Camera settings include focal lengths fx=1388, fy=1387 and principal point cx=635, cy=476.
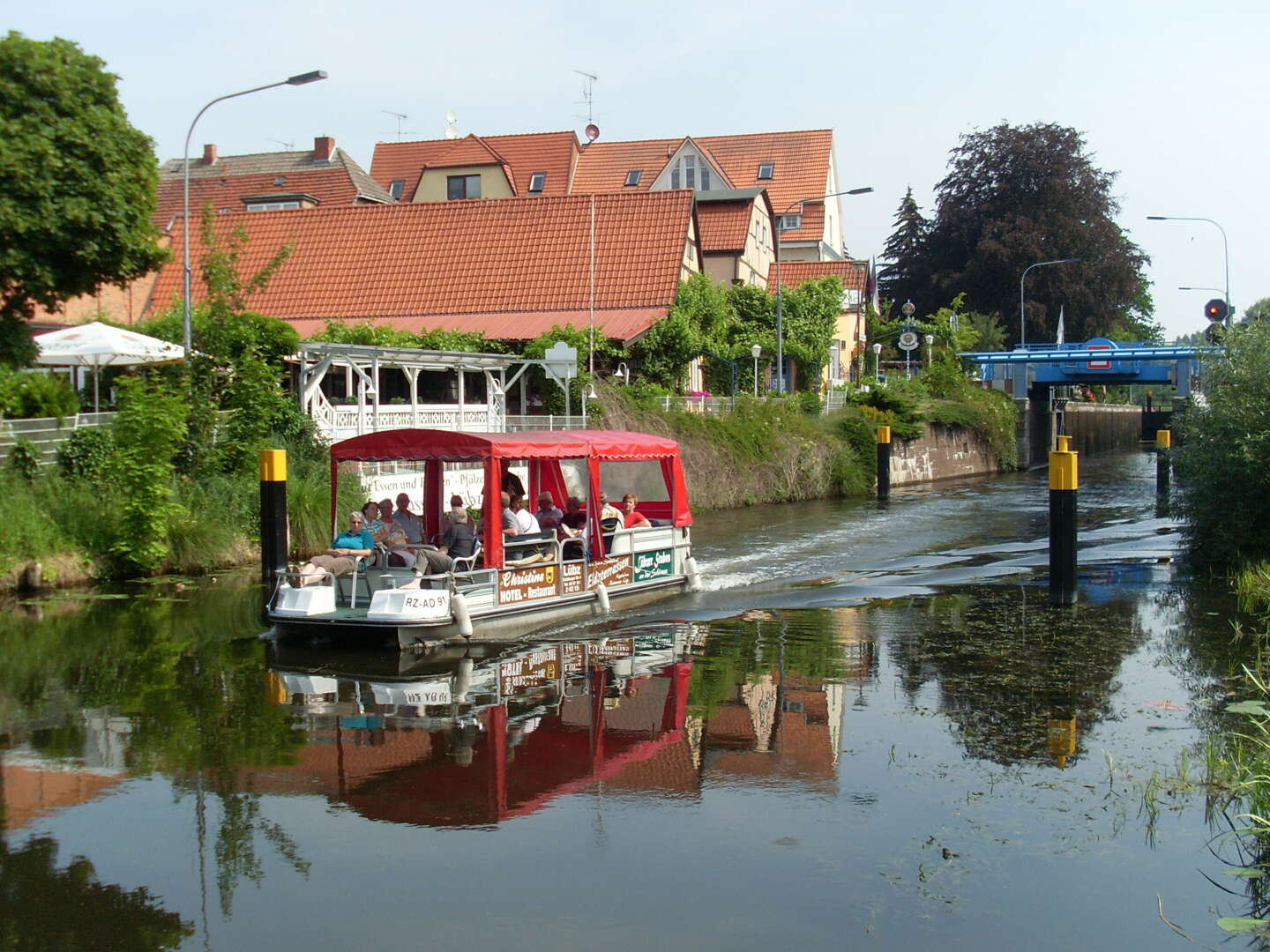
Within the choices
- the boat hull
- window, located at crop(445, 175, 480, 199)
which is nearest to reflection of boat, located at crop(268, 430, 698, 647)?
the boat hull

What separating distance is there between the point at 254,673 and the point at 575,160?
56.2 metres

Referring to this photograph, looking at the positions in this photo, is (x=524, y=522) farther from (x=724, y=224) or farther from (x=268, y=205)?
(x=268, y=205)

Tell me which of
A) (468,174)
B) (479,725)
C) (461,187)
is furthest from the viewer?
(461,187)

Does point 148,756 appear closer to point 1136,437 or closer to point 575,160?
point 575,160

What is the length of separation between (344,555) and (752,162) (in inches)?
2286

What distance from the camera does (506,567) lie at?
16656 mm

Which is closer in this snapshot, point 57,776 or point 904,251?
point 57,776

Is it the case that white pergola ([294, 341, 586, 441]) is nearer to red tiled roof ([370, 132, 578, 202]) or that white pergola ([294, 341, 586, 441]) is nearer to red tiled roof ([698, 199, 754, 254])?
red tiled roof ([698, 199, 754, 254])

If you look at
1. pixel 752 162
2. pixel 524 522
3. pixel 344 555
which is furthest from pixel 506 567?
pixel 752 162

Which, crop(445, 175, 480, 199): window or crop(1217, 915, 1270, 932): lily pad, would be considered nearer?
crop(1217, 915, 1270, 932): lily pad

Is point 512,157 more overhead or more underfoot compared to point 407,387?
more overhead

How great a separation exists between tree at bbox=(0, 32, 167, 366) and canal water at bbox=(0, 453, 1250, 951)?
7.12 meters

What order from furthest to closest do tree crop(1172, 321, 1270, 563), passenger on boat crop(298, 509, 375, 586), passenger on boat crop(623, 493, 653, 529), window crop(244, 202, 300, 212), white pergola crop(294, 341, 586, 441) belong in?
window crop(244, 202, 300, 212) < white pergola crop(294, 341, 586, 441) < tree crop(1172, 321, 1270, 563) < passenger on boat crop(623, 493, 653, 529) < passenger on boat crop(298, 509, 375, 586)

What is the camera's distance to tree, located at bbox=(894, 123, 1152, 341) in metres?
70.7
